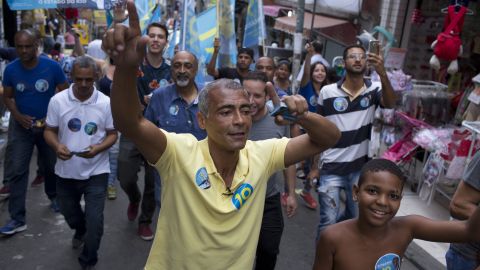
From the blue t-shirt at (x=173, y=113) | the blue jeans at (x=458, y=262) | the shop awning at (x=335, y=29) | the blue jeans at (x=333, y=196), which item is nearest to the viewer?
the blue jeans at (x=458, y=262)

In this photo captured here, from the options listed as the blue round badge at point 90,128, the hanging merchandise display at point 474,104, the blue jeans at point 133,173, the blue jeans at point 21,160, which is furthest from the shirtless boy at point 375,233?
the hanging merchandise display at point 474,104

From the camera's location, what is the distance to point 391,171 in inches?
94.7

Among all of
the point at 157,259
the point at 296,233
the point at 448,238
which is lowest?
the point at 296,233

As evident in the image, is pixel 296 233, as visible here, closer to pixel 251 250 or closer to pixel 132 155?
pixel 132 155

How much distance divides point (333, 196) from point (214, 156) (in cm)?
211

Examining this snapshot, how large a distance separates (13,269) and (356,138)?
10.3ft

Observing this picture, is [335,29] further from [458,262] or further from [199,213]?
[199,213]

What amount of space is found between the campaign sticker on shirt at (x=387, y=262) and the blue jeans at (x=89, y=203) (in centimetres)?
237

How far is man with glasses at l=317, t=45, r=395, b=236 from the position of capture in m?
4.05

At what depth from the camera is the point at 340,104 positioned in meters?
4.08

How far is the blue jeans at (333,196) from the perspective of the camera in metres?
4.01

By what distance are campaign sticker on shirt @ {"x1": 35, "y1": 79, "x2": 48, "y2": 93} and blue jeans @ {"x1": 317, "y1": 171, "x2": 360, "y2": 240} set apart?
113 inches

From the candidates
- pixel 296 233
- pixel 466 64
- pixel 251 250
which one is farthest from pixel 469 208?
pixel 466 64

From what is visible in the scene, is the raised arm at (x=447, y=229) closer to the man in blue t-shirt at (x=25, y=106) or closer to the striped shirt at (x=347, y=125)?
the striped shirt at (x=347, y=125)
